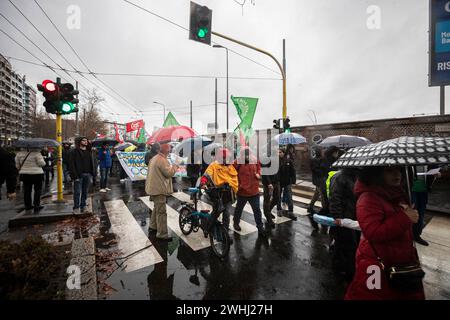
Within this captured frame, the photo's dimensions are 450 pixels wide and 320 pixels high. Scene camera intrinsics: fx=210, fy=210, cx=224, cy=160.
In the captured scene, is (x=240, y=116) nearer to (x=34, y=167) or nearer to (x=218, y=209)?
(x=218, y=209)

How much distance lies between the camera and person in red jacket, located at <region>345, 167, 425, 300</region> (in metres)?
1.71

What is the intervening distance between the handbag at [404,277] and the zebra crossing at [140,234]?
3272 millimetres

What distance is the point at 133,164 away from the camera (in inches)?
437

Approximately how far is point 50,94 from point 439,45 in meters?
17.0

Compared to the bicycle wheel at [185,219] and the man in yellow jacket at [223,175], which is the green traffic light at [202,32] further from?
the bicycle wheel at [185,219]

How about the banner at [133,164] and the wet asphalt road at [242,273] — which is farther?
the banner at [133,164]

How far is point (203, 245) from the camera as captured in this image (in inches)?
173

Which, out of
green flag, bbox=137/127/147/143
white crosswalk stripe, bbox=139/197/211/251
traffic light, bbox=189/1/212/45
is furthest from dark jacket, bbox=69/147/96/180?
green flag, bbox=137/127/147/143

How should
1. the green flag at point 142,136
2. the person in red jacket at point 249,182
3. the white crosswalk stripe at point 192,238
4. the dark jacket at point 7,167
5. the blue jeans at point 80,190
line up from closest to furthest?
1. the dark jacket at point 7,167
2. the white crosswalk stripe at point 192,238
3. the person in red jacket at point 249,182
4. the blue jeans at point 80,190
5. the green flag at point 142,136

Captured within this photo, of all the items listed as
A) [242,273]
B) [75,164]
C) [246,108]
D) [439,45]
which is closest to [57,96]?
[75,164]

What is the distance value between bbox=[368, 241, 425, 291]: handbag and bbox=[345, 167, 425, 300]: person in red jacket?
A: 3cm

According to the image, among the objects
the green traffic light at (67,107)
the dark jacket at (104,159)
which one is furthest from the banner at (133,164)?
the green traffic light at (67,107)

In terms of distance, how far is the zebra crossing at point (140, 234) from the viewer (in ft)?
12.6

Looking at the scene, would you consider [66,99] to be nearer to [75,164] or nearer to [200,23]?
[75,164]
